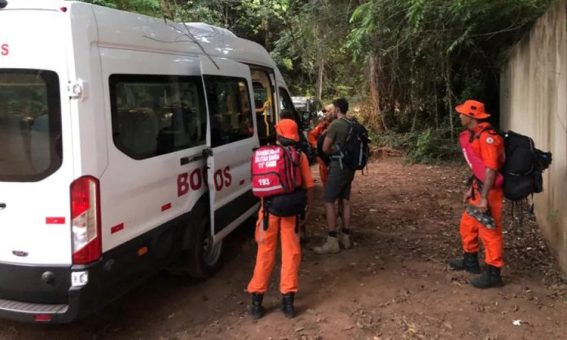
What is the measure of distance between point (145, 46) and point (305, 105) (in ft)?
38.0

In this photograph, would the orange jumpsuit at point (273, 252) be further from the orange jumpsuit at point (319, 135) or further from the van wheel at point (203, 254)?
the orange jumpsuit at point (319, 135)

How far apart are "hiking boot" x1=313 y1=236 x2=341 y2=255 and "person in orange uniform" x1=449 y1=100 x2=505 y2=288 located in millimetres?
1494

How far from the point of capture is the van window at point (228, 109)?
4.90 metres

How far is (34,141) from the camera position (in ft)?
10.8

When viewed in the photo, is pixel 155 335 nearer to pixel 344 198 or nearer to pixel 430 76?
pixel 344 198

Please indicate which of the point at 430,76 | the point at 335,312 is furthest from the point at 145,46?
the point at 430,76

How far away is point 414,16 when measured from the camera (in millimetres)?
7586

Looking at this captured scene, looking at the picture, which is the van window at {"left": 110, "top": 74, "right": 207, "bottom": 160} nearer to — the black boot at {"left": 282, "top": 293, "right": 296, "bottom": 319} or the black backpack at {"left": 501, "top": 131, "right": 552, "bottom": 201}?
the black boot at {"left": 282, "top": 293, "right": 296, "bottom": 319}

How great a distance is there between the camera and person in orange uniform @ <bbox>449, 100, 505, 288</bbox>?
426cm

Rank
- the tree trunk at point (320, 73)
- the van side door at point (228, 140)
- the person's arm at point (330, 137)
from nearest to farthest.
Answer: the van side door at point (228, 140) → the person's arm at point (330, 137) → the tree trunk at point (320, 73)

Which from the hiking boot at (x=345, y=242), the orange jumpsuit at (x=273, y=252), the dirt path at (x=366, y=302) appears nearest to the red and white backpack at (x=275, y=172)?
the orange jumpsuit at (x=273, y=252)

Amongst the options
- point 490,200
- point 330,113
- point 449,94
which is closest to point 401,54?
point 449,94

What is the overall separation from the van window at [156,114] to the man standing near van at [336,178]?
55.7 inches

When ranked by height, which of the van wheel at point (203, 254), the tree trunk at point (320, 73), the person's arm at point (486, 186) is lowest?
the van wheel at point (203, 254)
